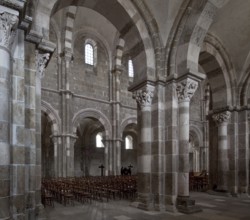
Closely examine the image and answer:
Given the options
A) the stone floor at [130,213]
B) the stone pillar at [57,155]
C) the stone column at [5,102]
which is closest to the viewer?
the stone column at [5,102]

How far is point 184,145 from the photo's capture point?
8383mm

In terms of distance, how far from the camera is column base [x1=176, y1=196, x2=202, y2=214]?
311 inches

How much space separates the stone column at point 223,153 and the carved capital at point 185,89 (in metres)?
4.60

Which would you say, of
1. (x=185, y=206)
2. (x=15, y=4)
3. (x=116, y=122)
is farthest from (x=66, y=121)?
(x=15, y=4)

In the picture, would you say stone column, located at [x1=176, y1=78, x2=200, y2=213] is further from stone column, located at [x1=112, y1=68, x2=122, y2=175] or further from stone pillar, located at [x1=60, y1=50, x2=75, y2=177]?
stone column, located at [x1=112, y1=68, x2=122, y2=175]

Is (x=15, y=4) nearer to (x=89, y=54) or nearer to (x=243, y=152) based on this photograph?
(x=243, y=152)

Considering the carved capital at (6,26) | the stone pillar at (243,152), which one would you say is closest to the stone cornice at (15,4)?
the carved capital at (6,26)

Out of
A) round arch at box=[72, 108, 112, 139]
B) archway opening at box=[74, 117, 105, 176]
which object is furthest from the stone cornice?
archway opening at box=[74, 117, 105, 176]

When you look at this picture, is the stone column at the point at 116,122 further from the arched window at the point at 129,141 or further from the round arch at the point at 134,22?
the round arch at the point at 134,22

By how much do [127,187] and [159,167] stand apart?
11.8 feet

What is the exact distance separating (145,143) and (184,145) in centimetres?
124

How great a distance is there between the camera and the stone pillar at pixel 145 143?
8586mm

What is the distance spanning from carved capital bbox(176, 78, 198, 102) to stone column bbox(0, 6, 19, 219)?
529cm

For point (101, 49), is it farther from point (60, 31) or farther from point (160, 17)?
point (160, 17)
